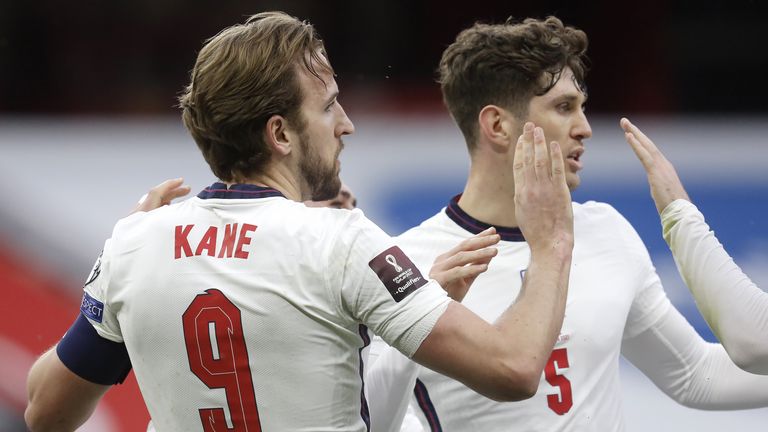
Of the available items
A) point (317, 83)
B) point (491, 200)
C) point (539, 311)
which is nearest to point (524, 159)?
point (539, 311)

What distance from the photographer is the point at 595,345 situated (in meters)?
3.35

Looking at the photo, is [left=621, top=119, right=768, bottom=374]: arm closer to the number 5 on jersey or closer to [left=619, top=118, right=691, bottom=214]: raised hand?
[left=619, top=118, right=691, bottom=214]: raised hand

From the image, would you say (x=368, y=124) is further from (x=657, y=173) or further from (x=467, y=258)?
(x=467, y=258)

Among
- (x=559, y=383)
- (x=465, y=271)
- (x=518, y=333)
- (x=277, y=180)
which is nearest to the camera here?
(x=518, y=333)

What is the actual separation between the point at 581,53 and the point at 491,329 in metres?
1.67

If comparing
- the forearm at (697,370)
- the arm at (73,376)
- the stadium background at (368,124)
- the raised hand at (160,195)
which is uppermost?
the raised hand at (160,195)

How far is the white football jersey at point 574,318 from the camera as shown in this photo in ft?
10.8

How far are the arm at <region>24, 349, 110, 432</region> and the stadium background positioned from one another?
3.26 metres

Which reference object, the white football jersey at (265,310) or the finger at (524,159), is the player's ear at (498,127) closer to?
the finger at (524,159)

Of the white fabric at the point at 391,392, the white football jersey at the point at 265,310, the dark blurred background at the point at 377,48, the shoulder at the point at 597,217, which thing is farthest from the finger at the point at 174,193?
the dark blurred background at the point at 377,48

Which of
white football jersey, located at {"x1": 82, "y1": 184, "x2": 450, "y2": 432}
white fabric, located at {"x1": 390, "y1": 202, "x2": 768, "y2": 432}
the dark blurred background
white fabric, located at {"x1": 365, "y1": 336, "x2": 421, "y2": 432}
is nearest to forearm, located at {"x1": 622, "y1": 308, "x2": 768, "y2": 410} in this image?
white fabric, located at {"x1": 390, "y1": 202, "x2": 768, "y2": 432}

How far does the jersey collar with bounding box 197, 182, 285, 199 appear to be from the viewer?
2.62m

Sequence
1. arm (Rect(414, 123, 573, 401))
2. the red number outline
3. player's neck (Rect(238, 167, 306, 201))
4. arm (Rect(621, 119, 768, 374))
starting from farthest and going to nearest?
the red number outline < arm (Rect(621, 119, 768, 374)) < player's neck (Rect(238, 167, 306, 201)) < arm (Rect(414, 123, 573, 401))

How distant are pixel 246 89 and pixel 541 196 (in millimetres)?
732
